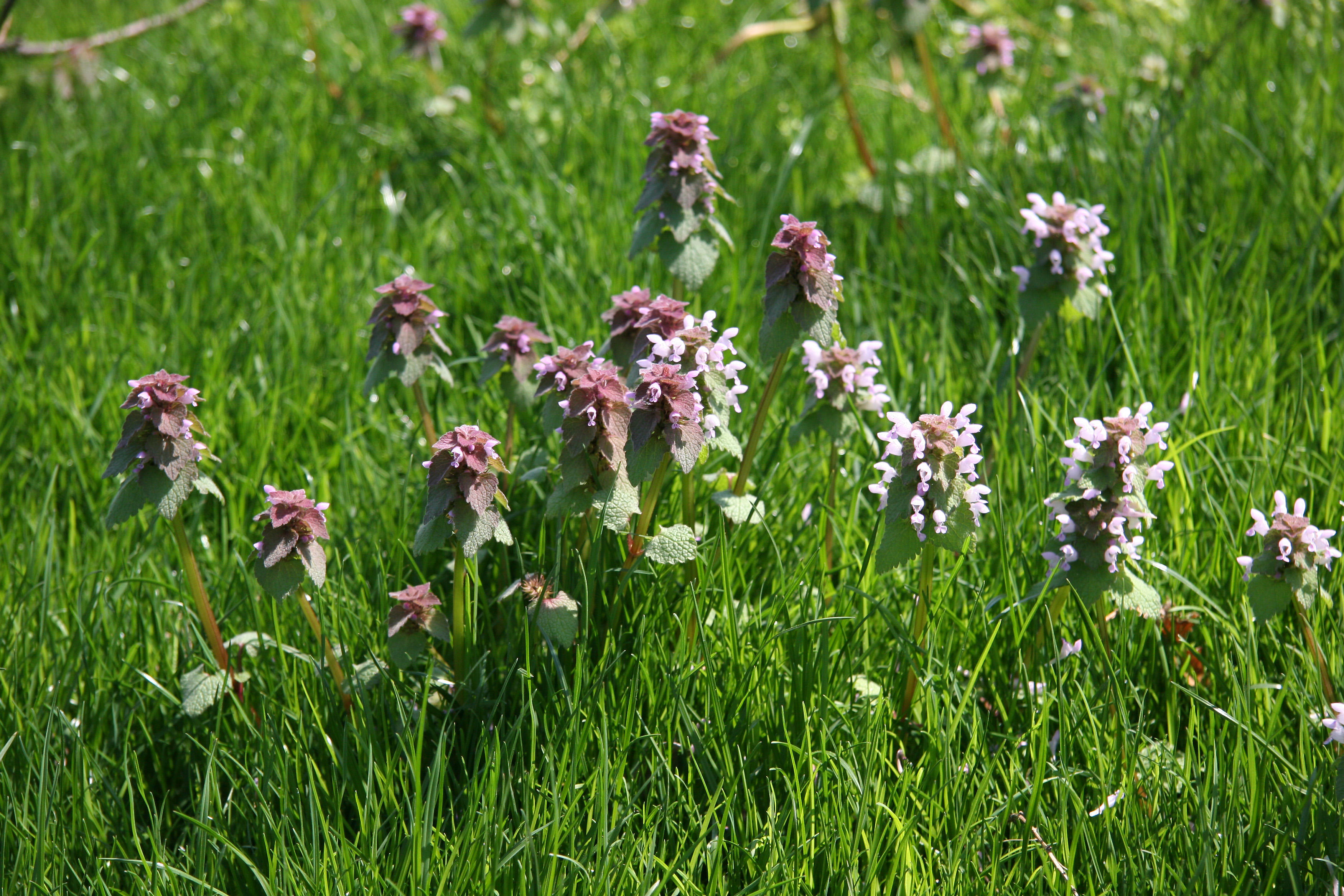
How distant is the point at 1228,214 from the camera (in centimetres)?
296

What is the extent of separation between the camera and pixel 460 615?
5.69 feet

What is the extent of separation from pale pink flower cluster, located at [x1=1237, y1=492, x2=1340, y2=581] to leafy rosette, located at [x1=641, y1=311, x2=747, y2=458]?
2.68 feet

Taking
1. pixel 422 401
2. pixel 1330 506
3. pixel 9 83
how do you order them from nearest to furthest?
pixel 1330 506
pixel 422 401
pixel 9 83

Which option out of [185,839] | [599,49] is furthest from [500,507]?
[599,49]

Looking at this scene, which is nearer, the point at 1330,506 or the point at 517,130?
the point at 1330,506

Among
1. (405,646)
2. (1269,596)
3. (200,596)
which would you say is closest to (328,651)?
(405,646)

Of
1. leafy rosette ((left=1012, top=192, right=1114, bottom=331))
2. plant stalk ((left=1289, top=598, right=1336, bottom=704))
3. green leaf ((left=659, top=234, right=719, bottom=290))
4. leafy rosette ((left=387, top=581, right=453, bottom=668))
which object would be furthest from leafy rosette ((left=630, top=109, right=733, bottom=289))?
plant stalk ((left=1289, top=598, right=1336, bottom=704))

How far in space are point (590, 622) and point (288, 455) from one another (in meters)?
1.02

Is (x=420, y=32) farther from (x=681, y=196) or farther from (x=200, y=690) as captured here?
(x=200, y=690)

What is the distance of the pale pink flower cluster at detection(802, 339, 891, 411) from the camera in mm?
2004

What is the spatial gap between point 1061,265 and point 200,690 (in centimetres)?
180

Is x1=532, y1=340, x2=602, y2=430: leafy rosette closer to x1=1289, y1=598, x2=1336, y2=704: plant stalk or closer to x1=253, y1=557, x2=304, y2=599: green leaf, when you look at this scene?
x1=253, y1=557, x2=304, y2=599: green leaf

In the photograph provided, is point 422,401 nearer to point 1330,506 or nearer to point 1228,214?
point 1330,506

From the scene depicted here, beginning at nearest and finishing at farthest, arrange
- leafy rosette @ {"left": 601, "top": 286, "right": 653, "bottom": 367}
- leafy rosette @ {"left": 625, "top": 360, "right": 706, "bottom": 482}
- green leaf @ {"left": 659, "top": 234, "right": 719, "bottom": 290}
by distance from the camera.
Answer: leafy rosette @ {"left": 625, "top": 360, "right": 706, "bottom": 482} < leafy rosette @ {"left": 601, "top": 286, "right": 653, "bottom": 367} < green leaf @ {"left": 659, "top": 234, "right": 719, "bottom": 290}
